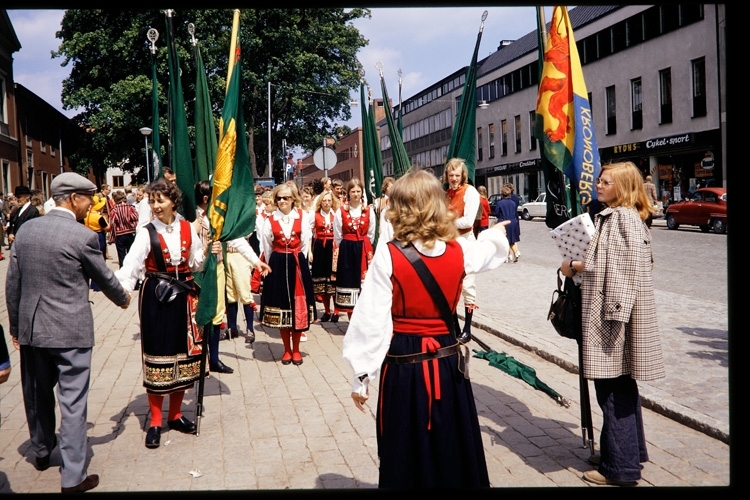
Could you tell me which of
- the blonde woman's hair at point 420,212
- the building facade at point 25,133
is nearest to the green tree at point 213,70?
the building facade at point 25,133

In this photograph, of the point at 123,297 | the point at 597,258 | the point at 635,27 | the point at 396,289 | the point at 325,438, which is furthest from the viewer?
the point at 635,27

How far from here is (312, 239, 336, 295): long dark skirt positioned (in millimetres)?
10133

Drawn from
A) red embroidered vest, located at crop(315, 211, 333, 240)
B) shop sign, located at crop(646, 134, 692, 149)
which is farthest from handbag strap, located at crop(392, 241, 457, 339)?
shop sign, located at crop(646, 134, 692, 149)

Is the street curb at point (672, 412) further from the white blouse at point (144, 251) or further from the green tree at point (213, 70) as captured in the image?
the green tree at point (213, 70)

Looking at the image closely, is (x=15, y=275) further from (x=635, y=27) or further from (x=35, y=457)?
(x=635, y=27)

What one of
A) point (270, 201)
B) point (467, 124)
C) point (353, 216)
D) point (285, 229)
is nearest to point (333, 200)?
point (353, 216)

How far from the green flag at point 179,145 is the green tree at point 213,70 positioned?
22645 millimetres

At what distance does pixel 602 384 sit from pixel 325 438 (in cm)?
203

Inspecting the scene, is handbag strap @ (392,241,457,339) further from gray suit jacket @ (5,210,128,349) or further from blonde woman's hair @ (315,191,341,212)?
blonde woman's hair @ (315,191,341,212)

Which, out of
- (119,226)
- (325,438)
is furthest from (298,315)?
(119,226)

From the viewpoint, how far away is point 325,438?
201 inches

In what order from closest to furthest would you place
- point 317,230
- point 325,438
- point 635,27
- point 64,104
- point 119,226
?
point 325,438 < point 317,230 < point 119,226 < point 64,104 < point 635,27

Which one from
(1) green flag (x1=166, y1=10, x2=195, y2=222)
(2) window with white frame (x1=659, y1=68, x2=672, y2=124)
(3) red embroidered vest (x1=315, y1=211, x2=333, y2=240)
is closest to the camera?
(1) green flag (x1=166, y1=10, x2=195, y2=222)

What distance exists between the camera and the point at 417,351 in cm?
343
